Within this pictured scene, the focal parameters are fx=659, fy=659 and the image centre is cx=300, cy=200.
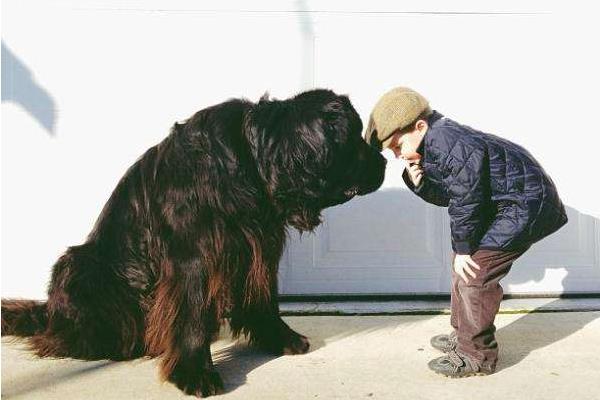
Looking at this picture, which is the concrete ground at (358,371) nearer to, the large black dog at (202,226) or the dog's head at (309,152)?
the large black dog at (202,226)

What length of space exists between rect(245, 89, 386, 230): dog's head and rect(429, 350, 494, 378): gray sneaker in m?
0.70

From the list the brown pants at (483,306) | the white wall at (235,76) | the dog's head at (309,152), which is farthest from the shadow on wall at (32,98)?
the brown pants at (483,306)

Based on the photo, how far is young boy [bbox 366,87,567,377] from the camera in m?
2.35

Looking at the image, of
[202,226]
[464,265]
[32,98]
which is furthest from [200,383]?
[32,98]

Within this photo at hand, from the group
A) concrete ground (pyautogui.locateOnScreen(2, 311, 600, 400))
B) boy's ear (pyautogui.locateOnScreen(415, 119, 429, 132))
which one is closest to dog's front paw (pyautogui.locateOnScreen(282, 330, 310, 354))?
concrete ground (pyautogui.locateOnScreen(2, 311, 600, 400))

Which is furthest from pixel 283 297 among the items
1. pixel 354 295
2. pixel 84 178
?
pixel 84 178

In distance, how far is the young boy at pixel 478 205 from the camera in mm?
2350

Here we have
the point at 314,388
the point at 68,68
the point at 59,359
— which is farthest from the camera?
the point at 68,68

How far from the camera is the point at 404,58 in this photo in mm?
3576

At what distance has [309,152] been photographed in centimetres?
233

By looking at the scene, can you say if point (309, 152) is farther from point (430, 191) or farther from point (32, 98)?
point (32, 98)

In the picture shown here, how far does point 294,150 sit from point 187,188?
404 millimetres

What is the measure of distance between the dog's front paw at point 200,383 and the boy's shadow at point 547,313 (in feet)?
3.50

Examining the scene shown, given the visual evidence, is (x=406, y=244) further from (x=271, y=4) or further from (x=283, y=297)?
(x=271, y=4)
